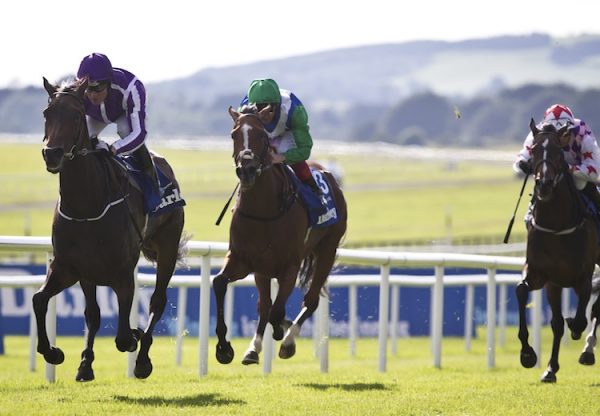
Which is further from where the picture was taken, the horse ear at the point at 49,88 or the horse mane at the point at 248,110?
the horse mane at the point at 248,110

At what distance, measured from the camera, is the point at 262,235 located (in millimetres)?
8883

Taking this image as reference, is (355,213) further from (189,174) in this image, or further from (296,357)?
(296,357)

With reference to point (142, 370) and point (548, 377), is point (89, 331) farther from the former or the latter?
point (548, 377)

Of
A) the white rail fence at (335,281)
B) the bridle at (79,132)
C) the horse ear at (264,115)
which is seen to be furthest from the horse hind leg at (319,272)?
the bridle at (79,132)

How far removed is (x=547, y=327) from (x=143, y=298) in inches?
295

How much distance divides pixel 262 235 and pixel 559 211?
2.29m

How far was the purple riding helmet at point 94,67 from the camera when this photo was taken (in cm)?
822

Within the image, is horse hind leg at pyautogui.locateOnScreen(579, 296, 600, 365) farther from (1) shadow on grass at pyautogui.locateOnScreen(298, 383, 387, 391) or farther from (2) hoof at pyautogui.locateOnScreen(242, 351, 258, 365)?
(2) hoof at pyautogui.locateOnScreen(242, 351, 258, 365)

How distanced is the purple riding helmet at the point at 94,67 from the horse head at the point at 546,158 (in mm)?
3010

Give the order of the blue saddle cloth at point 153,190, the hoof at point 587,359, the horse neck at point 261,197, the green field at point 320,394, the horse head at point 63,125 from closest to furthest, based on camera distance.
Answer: the green field at point 320,394 → the horse head at point 63,125 → the blue saddle cloth at point 153,190 → the horse neck at point 261,197 → the hoof at point 587,359

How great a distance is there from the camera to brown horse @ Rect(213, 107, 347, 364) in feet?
27.7

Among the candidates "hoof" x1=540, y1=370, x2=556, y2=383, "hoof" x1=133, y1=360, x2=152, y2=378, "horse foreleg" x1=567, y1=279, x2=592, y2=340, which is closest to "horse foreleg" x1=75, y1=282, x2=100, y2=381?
"hoof" x1=133, y1=360, x2=152, y2=378

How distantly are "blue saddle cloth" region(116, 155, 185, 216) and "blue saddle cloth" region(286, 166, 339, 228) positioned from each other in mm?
925

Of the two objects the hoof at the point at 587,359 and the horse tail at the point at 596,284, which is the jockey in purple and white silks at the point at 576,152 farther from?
the horse tail at the point at 596,284
